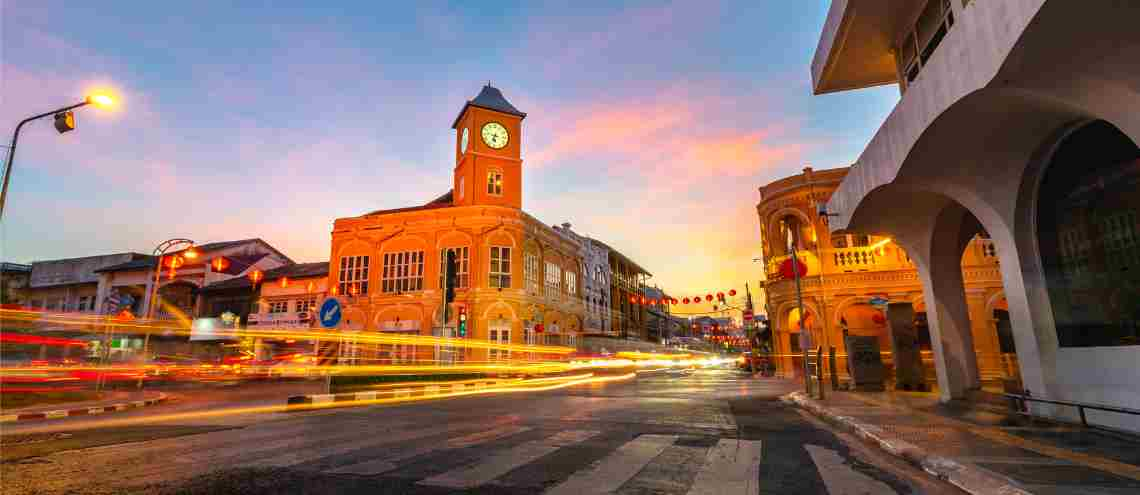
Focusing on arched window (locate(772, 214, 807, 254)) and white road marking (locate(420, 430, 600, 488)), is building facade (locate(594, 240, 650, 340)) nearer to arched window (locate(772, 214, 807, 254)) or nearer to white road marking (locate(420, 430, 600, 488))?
arched window (locate(772, 214, 807, 254))

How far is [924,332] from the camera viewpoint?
22.9m

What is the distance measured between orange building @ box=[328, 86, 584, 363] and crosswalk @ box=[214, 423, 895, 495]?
26.0 meters

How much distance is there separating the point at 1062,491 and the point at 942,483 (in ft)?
3.53

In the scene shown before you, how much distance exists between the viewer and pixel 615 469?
5.74 metres

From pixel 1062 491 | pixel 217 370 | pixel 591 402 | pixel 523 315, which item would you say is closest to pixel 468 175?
pixel 523 315

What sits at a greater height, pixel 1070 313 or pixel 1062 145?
pixel 1062 145

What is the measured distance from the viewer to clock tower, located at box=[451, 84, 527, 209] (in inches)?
1496

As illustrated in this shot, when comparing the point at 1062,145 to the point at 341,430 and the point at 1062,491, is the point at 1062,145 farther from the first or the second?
the point at 341,430

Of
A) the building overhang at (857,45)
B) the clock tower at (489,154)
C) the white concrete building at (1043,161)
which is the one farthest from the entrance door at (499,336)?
the white concrete building at (1043,161)

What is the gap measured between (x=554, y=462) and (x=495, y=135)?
35.1 metres

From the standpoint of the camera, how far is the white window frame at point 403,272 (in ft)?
117

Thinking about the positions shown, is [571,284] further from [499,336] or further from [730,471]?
[730,471]

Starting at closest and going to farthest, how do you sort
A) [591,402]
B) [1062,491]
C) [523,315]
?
[1062,491]
[591,402]
[523,315]

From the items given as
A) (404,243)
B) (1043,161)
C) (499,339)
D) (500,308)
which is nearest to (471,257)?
(500,308)
